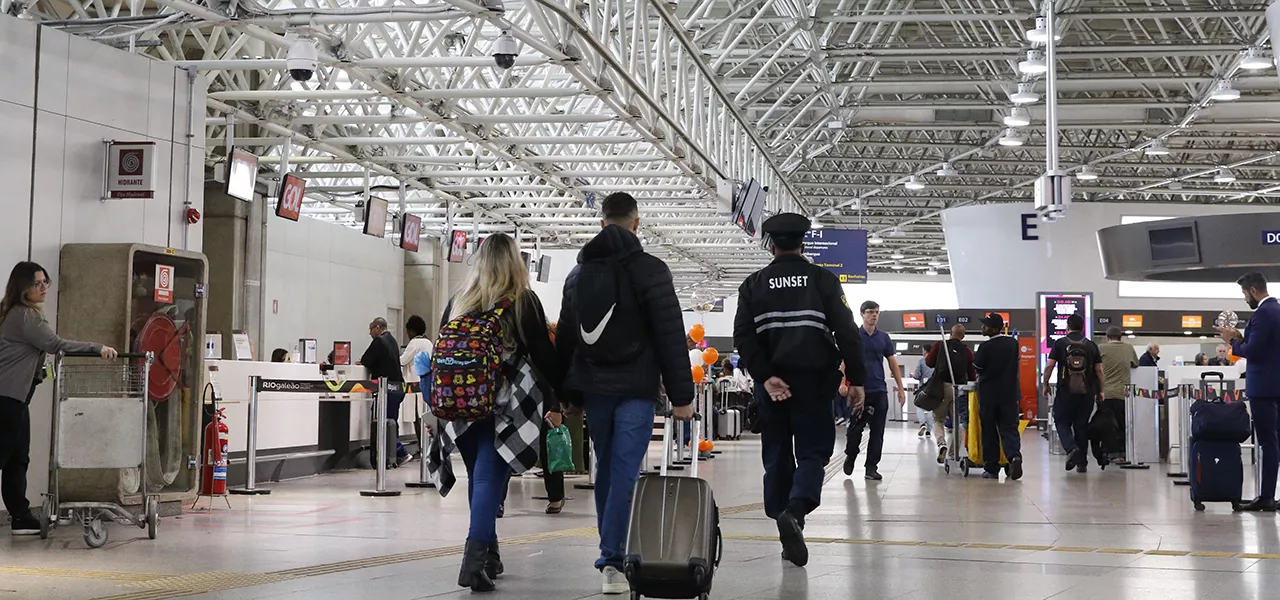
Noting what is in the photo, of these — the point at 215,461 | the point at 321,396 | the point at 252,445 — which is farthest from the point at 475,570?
the point at 321,396

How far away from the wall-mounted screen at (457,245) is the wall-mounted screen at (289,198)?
617 cm

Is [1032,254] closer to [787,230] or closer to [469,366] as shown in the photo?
[787,230]

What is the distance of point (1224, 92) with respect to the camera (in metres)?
19.9

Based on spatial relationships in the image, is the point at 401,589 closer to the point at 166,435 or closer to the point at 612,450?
the point at 612,450

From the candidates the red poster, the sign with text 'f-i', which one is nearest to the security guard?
the sign with text 'f-i'

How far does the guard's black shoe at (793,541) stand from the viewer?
5707mm

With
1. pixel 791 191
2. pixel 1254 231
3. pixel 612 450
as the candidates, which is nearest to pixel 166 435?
pixel 612 450

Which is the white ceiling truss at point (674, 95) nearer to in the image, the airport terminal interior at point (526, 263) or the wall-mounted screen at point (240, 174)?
the airport terminal interior at point (526, 263)

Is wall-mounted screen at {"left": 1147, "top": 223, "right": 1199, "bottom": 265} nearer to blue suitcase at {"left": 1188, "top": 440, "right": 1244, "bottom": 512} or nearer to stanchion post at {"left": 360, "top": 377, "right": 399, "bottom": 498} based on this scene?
blue suitcase at {"left": 1188, "top": 440, "right": 1244, "bottom": 512}

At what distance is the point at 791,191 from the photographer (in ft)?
88.2

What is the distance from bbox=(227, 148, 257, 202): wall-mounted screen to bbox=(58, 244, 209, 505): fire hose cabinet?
172 inches

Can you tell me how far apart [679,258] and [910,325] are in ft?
22.2

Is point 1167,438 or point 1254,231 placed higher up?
point 1254,231

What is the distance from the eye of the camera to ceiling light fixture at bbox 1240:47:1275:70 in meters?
17.8
